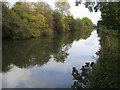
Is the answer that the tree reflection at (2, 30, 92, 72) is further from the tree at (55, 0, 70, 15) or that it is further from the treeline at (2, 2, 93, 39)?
the tree at (55, 0, 70, 15)

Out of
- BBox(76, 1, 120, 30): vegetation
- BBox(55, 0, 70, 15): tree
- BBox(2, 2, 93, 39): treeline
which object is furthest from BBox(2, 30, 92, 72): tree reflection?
BBox(55, 0, 70, 15): tree

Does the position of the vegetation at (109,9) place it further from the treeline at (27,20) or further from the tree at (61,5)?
the tree at (61,5)

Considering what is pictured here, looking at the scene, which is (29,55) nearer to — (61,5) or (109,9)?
(109,9)

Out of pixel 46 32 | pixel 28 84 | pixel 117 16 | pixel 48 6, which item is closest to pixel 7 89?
pixel 28 84

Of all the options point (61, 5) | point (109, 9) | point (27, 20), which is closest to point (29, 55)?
point (109, 9)

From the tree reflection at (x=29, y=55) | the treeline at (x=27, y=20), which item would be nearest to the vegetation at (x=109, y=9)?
the tree reflection at (x=29, y=55)

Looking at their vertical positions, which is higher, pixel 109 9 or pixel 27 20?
pixel 27 20

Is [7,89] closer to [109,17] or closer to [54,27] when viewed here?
[109,17]

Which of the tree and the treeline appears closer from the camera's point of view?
the treeline

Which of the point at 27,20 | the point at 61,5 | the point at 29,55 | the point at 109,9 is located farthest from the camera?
the point at 61,5

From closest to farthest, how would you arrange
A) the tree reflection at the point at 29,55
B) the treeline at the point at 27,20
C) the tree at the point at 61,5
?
1. the tree reflection at the point at 29,55
2. the treeline at the point at 27,20
3. the tree at the point at 61,5

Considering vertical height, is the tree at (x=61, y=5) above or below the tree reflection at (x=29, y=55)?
above

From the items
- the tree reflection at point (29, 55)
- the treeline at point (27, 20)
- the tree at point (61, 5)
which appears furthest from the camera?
the tree at point (61, 5)

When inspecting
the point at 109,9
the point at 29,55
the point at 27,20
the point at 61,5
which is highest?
the point at 61,5
